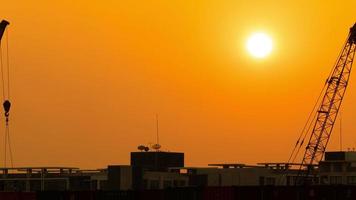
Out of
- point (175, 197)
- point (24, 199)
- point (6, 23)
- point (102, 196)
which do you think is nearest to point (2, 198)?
point (24, 199)

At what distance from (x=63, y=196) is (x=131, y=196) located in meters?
9.52

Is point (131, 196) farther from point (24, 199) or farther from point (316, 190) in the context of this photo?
point (316, 190)

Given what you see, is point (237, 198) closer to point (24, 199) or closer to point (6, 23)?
point (24, 199)

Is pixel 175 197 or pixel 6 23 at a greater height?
pixel 6 23

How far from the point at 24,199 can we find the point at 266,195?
3413 cm

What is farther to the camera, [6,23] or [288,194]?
[6,23]

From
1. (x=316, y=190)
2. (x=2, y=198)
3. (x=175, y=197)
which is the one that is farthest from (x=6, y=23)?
(x=316, y=190)

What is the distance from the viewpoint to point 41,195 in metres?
150

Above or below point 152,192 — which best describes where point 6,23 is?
above

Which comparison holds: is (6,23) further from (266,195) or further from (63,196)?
(266,195)

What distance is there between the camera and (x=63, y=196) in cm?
14888

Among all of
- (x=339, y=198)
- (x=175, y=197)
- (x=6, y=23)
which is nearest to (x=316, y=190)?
(x=339, y=198)

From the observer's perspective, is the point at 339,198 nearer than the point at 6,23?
Yes

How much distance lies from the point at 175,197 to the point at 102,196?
10120 mm
